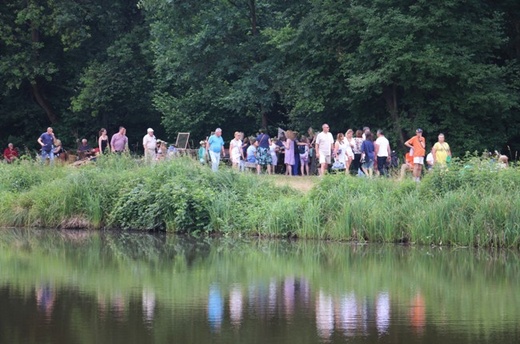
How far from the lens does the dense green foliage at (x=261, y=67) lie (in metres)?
36.2

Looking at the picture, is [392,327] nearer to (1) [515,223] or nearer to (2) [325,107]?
(1) [515,223]

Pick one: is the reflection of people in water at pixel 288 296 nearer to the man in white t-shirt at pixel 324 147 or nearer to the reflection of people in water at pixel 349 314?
the reflection of people in water at pixel 349 314

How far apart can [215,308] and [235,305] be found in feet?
1.25

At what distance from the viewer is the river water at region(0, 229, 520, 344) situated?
41.5 ft

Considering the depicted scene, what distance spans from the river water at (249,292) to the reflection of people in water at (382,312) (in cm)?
3

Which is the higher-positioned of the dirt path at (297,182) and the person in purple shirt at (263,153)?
the person in purple shirt at (263,153)

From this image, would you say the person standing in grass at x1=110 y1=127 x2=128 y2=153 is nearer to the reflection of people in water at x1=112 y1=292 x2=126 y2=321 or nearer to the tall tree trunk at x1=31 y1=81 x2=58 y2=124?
the reflection of people in water at x1=112 y1=292 x2=126 y2=321

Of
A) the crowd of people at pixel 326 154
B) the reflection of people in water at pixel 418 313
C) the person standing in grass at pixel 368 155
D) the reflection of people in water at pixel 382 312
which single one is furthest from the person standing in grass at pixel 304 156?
the reflection of people in water at pixel 382 312

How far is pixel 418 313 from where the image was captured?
14164 millimetres

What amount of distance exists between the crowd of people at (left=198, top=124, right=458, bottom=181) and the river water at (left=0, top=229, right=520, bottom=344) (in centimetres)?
554

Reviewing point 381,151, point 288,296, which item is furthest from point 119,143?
point 288,296

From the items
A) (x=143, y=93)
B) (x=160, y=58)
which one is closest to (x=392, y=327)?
(x=160, y=58)

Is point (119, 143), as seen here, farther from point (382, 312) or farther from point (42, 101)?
point (382, 312)

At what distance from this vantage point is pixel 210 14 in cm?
4322
